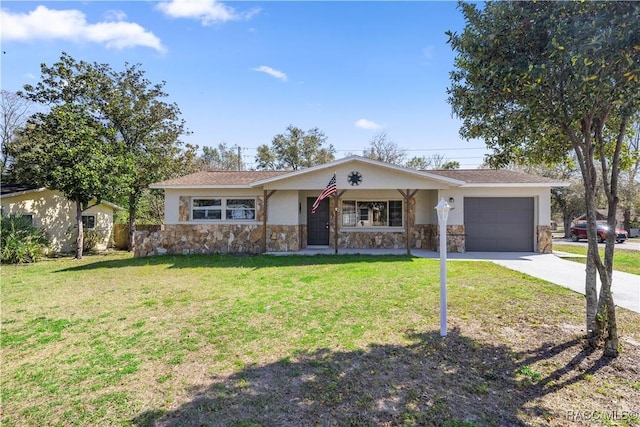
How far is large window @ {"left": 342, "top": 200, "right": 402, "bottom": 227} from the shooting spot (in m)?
14.3

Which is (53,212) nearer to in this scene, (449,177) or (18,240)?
(18,240)

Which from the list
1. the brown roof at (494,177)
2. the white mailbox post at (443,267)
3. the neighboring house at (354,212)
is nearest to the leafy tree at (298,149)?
the neighboring house at (354,212)

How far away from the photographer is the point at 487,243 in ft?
44.0

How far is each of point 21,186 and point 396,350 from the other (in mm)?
20407

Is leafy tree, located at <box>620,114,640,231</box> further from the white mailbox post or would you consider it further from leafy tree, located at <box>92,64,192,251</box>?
leafy tree, located at <box>92,64,192,251</box>

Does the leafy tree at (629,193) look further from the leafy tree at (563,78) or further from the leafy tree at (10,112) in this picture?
the leafy tree at (10,112)

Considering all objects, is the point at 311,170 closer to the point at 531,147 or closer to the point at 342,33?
the point at 342,33

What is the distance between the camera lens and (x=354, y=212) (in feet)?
47.3

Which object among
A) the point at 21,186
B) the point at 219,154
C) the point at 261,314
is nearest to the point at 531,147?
the point at 261,314

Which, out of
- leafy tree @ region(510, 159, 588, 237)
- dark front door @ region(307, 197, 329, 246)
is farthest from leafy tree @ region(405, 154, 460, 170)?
dark front door @ region(307, 197, 329, 246)

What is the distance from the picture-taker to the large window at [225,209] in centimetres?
1397

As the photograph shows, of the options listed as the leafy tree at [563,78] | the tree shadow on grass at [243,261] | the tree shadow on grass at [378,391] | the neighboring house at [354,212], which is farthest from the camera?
the neighboring house at [354,212]

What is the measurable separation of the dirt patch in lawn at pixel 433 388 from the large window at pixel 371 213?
10103 mm

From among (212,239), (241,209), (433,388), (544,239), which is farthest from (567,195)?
(433,388)
